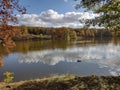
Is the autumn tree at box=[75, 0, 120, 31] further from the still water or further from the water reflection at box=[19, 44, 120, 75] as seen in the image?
the water reflection at box=[19, 44, 120, 75]

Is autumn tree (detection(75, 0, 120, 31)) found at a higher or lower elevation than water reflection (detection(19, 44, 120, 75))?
higher

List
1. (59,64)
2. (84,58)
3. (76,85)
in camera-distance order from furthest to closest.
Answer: (84,58) → (59,64) → (76,85)

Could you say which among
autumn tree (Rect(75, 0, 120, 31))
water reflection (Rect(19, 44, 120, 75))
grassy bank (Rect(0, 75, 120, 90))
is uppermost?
autumn tree (Rect(75, 0, 120, 31))

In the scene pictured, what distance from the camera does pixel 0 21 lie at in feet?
27.2

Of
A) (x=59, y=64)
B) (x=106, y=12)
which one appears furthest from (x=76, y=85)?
(x=59, y=64)

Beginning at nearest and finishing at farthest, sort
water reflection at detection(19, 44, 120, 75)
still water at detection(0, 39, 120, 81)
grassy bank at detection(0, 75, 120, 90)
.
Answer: grassy bank at detection(0, 75, 120, 90) < still water at detection(0, 39, 120, 81) < water reflection at detection(19, 44, 120, 75)

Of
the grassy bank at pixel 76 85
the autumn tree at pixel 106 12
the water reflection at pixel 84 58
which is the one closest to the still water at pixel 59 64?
the water reflection at pixel 84 58

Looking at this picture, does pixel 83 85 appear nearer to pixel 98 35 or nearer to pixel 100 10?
pixel 100 10

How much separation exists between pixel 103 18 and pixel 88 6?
1.20m

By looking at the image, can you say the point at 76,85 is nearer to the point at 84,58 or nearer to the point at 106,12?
the point at 106,12

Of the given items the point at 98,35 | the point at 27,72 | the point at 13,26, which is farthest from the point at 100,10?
the point at 98,35

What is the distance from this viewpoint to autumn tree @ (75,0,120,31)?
35.6ft

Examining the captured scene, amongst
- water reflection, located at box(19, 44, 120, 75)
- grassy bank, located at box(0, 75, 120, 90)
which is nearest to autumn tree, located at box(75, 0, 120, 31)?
grassy bank, located at box(0, 75, 120, 90)

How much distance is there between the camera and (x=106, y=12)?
37.3 ft
